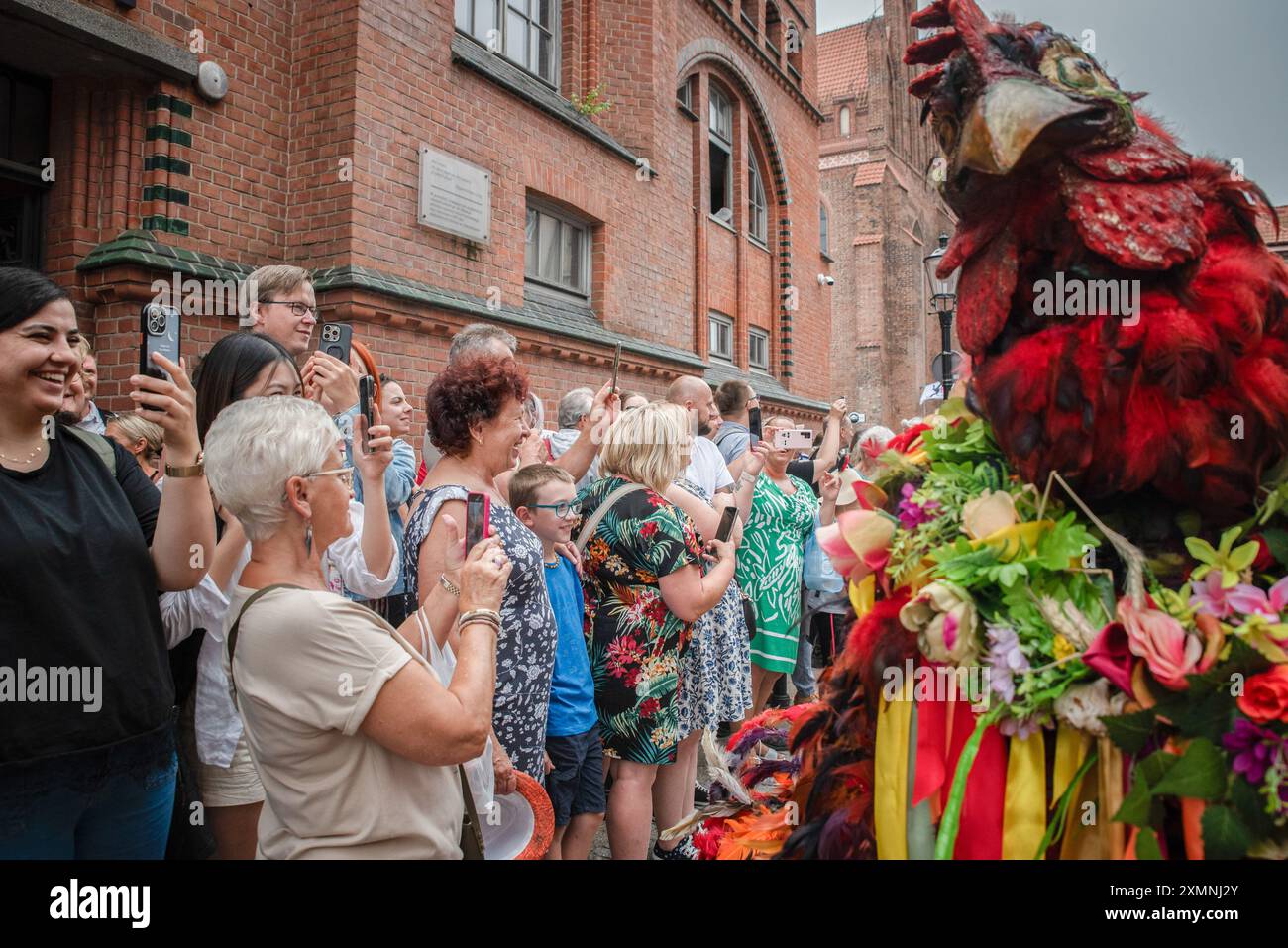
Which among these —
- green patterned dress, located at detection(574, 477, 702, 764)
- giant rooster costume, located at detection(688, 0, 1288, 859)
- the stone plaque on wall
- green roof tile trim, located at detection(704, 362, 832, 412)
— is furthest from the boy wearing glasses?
Result: green roof tile trim, located at detection(704, 362, 832, 412)

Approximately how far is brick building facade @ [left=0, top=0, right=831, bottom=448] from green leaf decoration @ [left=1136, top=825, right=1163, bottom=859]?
605 cm

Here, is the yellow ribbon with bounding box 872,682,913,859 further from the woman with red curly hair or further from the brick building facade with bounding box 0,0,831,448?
the brick building facade with bounding box 0,0,831,448

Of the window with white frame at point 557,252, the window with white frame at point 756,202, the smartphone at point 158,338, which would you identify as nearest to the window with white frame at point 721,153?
the window with white frame at point 756,202

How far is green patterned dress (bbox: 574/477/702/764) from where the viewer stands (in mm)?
3271

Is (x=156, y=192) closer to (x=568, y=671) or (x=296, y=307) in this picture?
(x=296, y=307)

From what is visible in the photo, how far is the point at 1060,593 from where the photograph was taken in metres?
1.28

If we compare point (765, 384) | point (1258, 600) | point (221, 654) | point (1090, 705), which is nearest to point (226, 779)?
point (221, 654)

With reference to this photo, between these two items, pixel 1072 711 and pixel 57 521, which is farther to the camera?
pixel 57 521

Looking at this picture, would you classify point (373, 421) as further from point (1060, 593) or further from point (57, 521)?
point (1060, 593)

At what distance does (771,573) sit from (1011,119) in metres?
4.24

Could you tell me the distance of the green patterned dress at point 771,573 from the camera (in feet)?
17.3

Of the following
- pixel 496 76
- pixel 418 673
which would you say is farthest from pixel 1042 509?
pixel 496 76

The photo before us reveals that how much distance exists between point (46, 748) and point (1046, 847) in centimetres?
204
